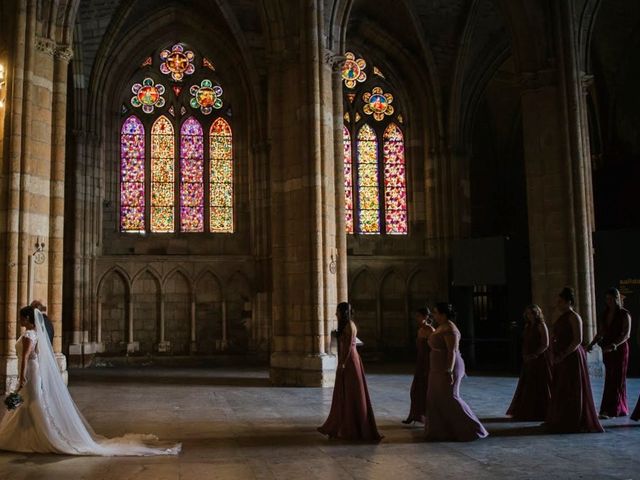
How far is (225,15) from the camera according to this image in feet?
70.7

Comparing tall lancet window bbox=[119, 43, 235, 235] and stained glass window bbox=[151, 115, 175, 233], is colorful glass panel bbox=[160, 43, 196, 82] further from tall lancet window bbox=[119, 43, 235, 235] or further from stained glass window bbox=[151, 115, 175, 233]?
stained glass window bbox=[151, 115, 175, 233]

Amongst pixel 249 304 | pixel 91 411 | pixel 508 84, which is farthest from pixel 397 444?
pixel 508 84

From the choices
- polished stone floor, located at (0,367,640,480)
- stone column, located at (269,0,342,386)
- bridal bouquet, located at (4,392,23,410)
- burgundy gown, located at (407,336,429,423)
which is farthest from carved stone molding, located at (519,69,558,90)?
bridal bouquet, located at (4,392,23,410)

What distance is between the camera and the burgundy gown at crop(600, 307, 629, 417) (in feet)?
29.9

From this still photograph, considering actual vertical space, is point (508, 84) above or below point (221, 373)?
above

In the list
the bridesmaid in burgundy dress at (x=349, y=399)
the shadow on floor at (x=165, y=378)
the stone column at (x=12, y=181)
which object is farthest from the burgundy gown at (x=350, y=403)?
the stone column at (x=12, y=181)

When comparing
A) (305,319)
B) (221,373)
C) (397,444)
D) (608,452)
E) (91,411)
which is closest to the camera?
(608,452)

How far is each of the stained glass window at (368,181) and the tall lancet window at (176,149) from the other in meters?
4.34

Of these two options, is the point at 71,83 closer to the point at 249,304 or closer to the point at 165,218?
the point at 165,218

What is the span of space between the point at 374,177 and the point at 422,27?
5108 mm

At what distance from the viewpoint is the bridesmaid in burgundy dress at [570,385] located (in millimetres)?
8000

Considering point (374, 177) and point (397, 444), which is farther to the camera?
point (374, 177)

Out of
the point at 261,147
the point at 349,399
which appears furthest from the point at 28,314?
the point at 261,147

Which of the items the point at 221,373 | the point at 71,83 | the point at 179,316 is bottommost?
the point at 221,373
